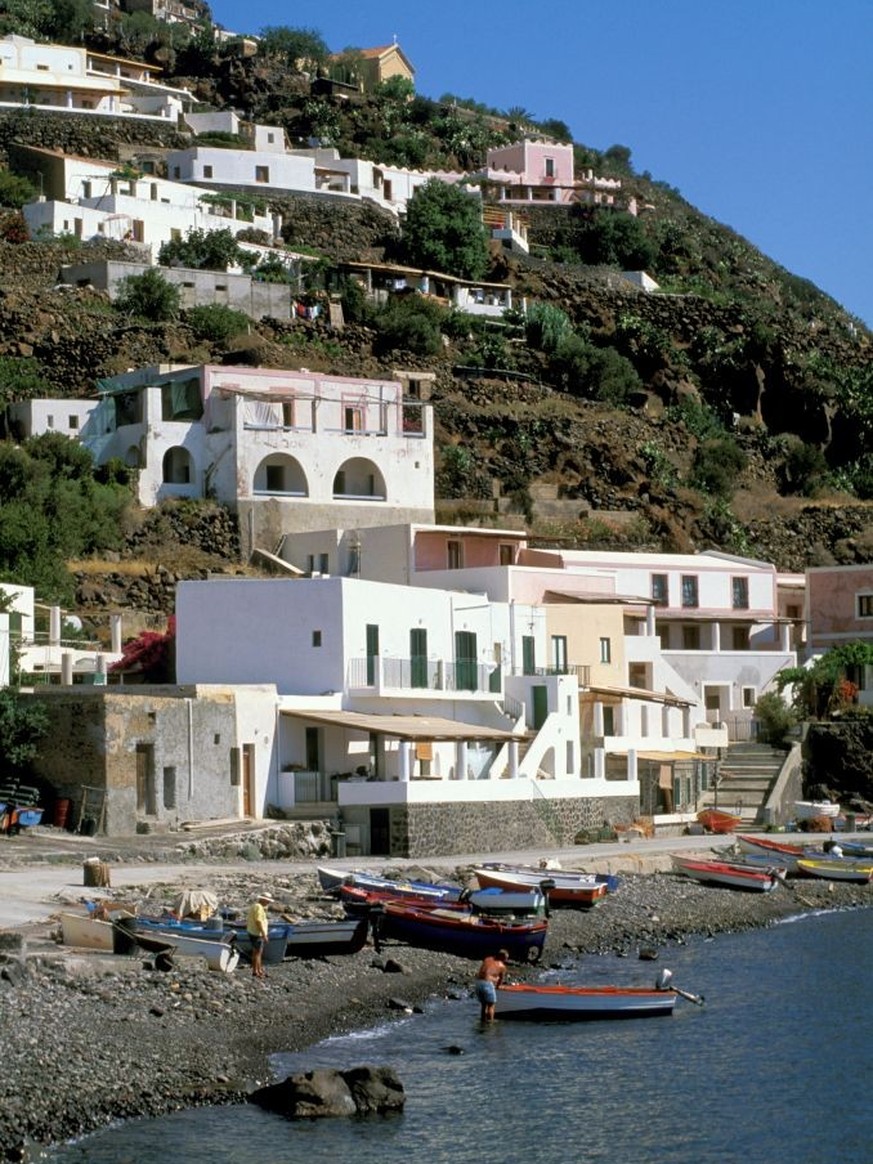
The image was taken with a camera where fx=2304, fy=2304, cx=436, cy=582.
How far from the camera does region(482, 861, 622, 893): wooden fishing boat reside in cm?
4172

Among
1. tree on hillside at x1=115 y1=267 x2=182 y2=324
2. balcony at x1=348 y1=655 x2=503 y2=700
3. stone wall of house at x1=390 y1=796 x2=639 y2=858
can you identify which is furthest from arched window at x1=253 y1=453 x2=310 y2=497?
stone wall of house at x1=390 y1=796 x2=639 y2=858

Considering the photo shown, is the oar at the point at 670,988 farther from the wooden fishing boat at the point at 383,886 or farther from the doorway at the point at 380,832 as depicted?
the doorway at the point at 380,832

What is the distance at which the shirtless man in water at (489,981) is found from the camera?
33156 mm

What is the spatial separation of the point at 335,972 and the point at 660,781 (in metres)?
26.1

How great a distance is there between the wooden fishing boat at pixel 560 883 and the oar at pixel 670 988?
5.11 metres

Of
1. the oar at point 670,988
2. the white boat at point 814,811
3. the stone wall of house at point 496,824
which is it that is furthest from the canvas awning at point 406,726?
the white boat at point 814,811

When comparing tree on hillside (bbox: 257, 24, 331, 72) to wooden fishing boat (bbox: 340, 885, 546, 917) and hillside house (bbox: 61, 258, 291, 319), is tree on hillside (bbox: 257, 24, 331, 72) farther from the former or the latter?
wooden fishing boat (bbox: 340, 885, 546, 917)

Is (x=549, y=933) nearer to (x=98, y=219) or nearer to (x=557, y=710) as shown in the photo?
(x=557, y=710)

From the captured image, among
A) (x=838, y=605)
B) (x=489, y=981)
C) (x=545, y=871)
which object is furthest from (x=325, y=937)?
(x=838, y=605)

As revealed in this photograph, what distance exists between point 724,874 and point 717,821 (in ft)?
29.6

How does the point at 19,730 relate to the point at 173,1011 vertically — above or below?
above

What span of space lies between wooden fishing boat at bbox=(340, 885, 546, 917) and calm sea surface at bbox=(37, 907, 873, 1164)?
1622 millimetres

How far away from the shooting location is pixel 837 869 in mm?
51094

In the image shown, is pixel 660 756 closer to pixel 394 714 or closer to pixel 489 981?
pixel 394 714
